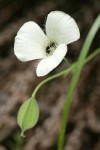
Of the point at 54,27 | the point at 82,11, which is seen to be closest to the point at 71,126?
the point at 82,11

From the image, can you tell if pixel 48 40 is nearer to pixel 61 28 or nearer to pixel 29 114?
pixel 61 28

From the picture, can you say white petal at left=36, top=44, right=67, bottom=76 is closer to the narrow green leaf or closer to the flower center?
the flower center

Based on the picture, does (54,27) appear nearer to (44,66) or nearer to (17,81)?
(44,66)

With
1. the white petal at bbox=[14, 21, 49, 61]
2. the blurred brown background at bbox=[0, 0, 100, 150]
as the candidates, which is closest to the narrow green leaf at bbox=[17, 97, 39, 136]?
the white petal at bbox=[14, 21, 49, 61]

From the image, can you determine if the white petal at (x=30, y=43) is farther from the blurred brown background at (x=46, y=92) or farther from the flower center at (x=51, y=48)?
the blurred brown background at (x=46, y=92)

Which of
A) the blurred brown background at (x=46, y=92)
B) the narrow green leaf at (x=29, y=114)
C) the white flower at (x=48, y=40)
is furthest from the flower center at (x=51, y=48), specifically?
the blurred brown background at (x=46, y=92)

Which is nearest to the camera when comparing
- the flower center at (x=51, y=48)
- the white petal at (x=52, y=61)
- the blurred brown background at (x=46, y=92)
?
the white petal at (x=52, y=61)

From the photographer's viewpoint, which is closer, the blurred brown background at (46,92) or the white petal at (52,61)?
the white petal at (52,61)
